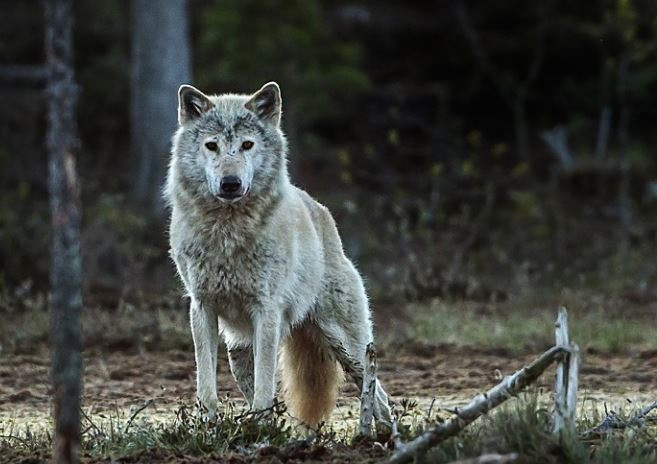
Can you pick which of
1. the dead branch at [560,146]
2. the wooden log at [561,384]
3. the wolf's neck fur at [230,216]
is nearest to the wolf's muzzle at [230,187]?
the wolf's neck fur at [230,216]

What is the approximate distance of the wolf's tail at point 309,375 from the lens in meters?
7.06

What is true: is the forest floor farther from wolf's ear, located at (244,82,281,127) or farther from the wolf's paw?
wolf's ear, located at (244,82,281,127)

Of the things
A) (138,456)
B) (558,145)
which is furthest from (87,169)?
→ (138,456)

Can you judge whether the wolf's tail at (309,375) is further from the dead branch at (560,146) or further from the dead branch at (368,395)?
the dead branch at (560,146)

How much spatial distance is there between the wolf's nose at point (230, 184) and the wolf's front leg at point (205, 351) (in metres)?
0.66

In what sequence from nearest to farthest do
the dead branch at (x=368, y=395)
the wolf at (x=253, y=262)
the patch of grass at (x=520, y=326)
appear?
the dead branch at (x=368, y=395) → the wolf at (x=253, y=262) → the patch of grass at (x=520, y=326)

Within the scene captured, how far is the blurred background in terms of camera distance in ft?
45.6

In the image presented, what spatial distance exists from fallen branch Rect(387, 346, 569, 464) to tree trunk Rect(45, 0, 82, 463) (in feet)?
4.30

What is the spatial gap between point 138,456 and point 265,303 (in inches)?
53.9

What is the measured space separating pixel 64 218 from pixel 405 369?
5.44 m

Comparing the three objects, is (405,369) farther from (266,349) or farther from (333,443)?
(333,443)

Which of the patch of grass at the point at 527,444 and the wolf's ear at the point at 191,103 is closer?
the patch of grass at the point at 527,444

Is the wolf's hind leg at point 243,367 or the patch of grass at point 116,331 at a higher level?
the wolf's hind leg at point 243,367

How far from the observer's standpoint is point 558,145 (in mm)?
20688
